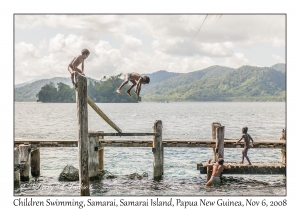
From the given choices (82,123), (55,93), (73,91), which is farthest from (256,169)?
(55,93)

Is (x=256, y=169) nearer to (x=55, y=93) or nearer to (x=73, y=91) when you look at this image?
A: (x=73, y=91)

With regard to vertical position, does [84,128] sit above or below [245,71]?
below

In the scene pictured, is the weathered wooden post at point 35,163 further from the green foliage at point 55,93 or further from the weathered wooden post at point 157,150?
the green foliage at point 55,93

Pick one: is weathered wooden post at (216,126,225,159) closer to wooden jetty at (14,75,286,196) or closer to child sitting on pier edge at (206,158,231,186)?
wooden jetty at (14,75,286,196)

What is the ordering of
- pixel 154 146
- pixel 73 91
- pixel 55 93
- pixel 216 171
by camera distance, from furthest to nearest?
pixel 73 91, pixel 55 93, pixel 154 146, pixel 216 171

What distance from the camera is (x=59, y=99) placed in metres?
165

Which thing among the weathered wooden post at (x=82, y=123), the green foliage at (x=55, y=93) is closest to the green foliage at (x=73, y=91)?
the green foliage at (x=55, y=93)

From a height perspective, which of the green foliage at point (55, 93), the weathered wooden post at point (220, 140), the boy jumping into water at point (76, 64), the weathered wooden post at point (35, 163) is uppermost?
the green foliage at point (55, 93)

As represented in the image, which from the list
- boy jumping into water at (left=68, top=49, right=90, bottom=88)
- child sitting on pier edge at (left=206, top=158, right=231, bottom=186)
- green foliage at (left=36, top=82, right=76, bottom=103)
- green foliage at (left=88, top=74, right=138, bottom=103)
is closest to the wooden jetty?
child sitting on pier edge at (left=206, top=158, right=231, bottom=186)

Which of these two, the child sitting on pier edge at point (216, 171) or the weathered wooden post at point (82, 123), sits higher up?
the weathered wooden post at point (82, 123)

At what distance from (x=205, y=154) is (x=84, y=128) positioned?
19.6m

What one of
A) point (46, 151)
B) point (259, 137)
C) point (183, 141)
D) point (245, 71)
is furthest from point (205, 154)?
point (245, 71)
